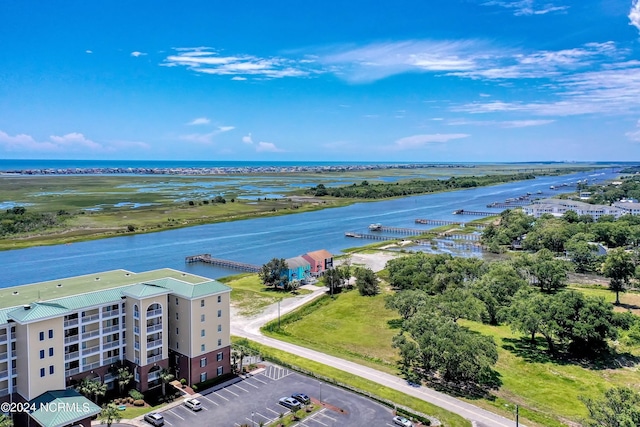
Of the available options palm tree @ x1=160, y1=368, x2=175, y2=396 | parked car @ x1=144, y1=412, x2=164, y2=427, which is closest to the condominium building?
palm tree @ x1=160, y1=368, x2=175, y2=396

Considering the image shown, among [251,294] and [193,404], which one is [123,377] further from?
[251,294]

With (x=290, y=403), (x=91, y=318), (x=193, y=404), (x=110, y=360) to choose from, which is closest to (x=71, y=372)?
(x=110, y=360)

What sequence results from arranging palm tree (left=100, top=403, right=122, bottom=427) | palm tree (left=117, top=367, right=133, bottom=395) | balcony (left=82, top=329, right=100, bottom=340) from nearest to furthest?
palm tree (left=100, top=403, right=122, bottom=427)
balcony (left=82, top=329, right=100, bottom=340)
palm tree (left=117, top=367, right=133, bottom=395)

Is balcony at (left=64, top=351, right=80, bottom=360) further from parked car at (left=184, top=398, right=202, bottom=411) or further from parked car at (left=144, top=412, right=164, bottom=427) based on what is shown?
parked car at (left=184, top=398, right=202, bottom=411)

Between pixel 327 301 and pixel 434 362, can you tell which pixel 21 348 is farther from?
pixel 327 301

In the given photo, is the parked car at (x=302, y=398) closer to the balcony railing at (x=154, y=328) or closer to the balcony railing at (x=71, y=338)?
the balcony railing at (x=154, y=328)

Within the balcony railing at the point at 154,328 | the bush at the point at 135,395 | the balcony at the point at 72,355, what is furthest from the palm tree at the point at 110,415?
the balcony railing at the point at 154,328
